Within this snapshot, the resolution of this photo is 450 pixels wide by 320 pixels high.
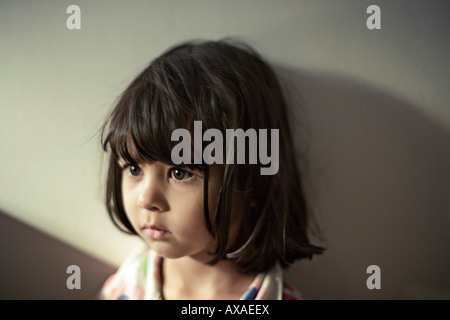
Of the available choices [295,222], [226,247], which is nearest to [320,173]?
[295,222]

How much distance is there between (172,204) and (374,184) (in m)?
0.38

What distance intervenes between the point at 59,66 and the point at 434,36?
0.67m

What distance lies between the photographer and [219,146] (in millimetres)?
568

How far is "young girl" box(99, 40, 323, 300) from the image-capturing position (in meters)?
0.57

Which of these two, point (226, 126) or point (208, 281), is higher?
point (226, 126)

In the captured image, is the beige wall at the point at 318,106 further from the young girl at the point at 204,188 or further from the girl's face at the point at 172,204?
the girl's face at the point at 172,204

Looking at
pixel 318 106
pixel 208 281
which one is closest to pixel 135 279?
pixel 208 281

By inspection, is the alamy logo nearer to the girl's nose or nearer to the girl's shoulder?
the girl's nose

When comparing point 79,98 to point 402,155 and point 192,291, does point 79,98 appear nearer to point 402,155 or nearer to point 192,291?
point 192,291

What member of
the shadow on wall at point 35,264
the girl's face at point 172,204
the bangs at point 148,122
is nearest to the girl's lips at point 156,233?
the girl's face at point 172,204

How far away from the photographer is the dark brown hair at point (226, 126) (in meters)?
0.57

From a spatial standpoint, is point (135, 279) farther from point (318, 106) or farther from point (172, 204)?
point (318, 106)

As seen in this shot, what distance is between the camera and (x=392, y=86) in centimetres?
69

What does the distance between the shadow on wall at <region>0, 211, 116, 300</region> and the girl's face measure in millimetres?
250
